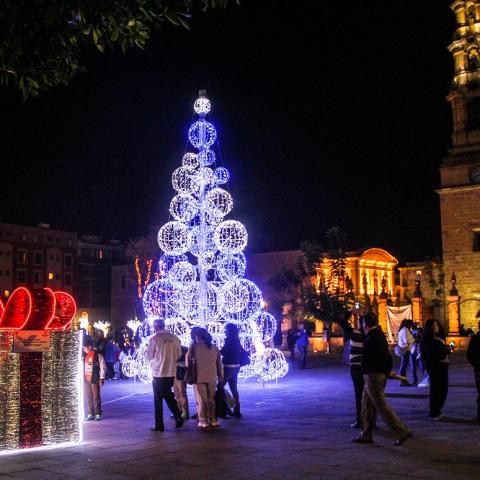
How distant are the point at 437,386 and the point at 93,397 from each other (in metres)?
6.14

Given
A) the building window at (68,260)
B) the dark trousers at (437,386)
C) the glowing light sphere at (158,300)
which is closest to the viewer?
the dark trousers at (437,386)

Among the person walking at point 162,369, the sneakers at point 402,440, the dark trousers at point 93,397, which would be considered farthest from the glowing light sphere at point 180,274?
the sneakers at point 402,440

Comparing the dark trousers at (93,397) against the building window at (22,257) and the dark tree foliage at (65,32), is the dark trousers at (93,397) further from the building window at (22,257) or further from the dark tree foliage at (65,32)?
the building window at (22,257)

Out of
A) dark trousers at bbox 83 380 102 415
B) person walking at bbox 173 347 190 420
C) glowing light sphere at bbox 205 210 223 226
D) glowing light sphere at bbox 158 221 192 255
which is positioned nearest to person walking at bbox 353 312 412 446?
person walking at bbox 173 347 190 420

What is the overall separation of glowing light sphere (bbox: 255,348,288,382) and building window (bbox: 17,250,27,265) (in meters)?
51.7

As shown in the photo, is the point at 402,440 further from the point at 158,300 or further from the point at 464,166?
the point at 464,166

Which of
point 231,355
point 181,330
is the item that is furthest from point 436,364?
point 181,330

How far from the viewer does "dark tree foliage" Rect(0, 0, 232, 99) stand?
22.2ft

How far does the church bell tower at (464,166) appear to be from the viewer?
44406 mm

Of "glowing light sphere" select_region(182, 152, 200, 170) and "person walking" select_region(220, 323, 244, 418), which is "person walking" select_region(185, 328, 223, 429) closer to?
"person walking" select_region(220, 323, 244, 418)

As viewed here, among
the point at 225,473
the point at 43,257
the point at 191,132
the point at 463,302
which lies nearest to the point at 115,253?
the point at 43,257

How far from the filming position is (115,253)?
77.2 metres

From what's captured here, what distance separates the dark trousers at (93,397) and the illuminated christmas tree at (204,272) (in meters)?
4.95

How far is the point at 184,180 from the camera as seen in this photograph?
61.1 feet
